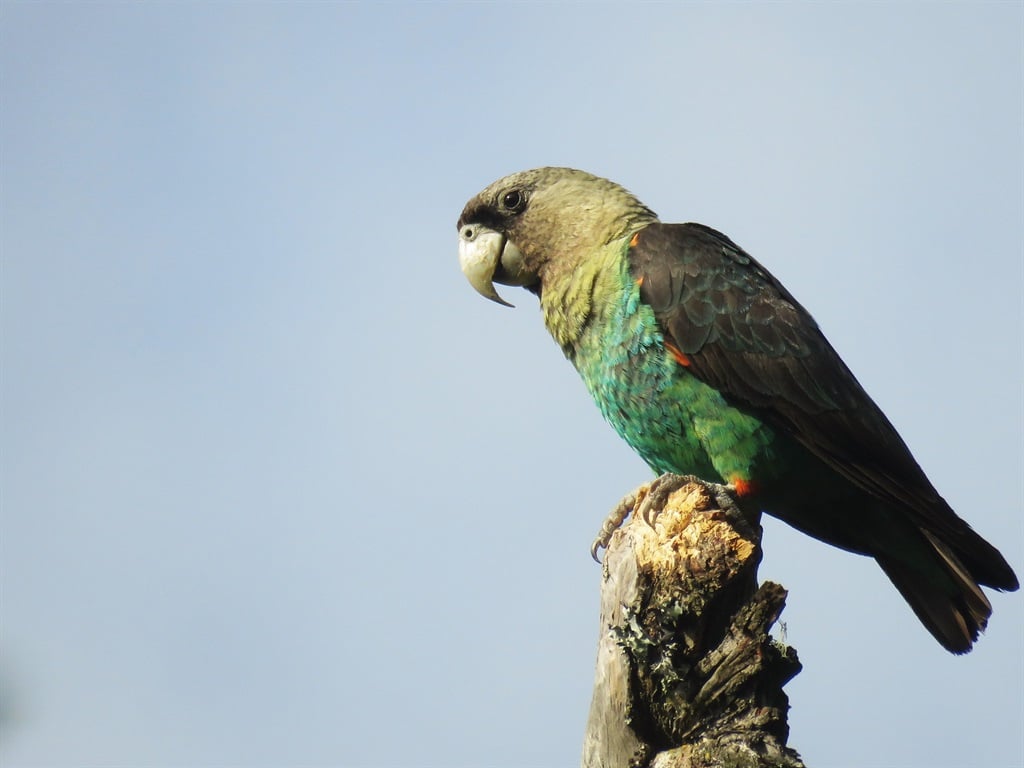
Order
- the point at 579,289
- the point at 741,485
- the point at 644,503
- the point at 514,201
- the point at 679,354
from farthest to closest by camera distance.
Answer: the point at 514,201
the point at 579,289
the point at 679,354
the point at 741,485
the point at 644,503

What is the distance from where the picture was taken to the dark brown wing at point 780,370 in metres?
5.69

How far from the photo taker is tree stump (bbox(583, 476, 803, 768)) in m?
4.19

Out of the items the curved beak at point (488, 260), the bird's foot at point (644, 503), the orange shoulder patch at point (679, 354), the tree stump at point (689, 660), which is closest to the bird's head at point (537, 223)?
the curved beak at point (488, 260)

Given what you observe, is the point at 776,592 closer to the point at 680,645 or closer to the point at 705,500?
the point at 680,645

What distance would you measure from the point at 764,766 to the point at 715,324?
8.64ft

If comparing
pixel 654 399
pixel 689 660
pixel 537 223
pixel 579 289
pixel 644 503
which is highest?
pixel 537 223

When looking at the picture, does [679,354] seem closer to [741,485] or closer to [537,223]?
[741,485]

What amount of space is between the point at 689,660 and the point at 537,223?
3.44m

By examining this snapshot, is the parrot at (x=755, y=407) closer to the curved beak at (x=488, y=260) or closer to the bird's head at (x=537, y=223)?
the bird's head at (x=537, y=223)

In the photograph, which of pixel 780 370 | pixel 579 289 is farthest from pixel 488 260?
pixel 780 370

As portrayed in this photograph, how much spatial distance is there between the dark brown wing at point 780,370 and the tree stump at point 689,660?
132cm

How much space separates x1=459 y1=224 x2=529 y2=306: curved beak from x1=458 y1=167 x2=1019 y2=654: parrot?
62cm

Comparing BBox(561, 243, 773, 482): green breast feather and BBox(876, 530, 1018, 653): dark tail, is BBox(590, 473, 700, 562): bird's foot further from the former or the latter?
BBox(876, 530, 1018, 653): dark tail

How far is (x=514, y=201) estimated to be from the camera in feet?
23.3
